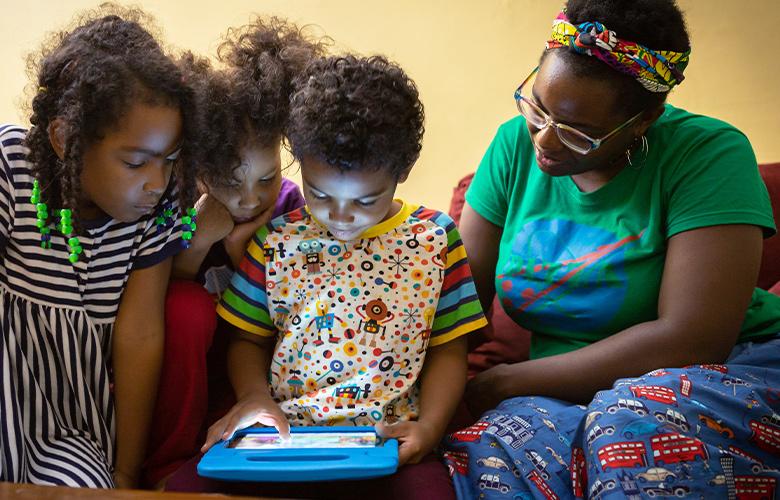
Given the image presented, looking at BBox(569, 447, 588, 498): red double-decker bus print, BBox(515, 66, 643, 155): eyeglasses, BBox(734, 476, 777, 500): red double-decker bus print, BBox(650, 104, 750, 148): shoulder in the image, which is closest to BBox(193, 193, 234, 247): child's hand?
BBox(515, 66, 643, 155): eyeglasses

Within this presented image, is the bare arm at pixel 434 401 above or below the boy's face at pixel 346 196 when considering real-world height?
below

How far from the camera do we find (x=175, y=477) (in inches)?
48.7

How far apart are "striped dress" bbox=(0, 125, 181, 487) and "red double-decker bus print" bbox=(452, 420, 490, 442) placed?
1.85 ft

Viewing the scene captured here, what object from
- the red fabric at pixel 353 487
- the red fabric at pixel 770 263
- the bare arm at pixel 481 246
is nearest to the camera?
the red fabric at pixel 353 487

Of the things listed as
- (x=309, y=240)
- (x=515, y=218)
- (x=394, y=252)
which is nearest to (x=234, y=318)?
(x=309, y=240)

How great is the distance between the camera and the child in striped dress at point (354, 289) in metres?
1.25

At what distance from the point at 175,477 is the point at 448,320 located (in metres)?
0.52

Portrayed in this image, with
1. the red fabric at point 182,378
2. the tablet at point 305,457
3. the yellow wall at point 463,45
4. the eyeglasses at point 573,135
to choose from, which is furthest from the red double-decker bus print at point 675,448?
the yellow wall at point 463,45

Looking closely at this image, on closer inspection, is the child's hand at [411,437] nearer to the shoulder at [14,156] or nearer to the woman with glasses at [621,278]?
the woman with glasses at [621,278]

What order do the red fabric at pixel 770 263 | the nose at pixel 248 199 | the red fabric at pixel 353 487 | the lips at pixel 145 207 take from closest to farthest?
1. the red fabric at pixel 353 487
2. the lips at pixel 145 207
3. the nose at pixel 248 199
4. the red fabric at pixel 770 263

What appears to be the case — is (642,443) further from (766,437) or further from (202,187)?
(202,187)

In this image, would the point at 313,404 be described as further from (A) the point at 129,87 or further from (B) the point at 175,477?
(A) the point at 129,87

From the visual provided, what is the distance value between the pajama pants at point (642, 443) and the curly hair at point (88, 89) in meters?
0.72

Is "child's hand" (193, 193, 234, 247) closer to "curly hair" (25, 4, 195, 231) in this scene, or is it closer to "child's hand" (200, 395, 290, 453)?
"curly hair" (25, 4, 195, 231)
